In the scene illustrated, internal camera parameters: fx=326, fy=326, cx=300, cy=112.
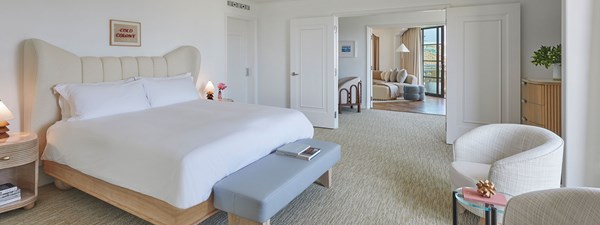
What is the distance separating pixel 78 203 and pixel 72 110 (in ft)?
2.82

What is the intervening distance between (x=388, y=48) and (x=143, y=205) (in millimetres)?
11028

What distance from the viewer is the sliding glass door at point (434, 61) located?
10016mm

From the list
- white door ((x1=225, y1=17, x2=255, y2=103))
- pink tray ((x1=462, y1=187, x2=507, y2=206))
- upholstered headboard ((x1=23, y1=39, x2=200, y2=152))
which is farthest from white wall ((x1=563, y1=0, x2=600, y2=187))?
white door ((x1=225, y1=17, x2=255, y2=103))

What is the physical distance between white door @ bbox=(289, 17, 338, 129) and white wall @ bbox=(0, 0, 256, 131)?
1.35 meters

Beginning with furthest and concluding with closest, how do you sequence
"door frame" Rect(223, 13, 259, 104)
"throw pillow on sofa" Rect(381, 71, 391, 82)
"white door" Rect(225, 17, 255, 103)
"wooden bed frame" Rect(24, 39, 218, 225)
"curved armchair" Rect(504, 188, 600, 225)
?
1. "throw pillow on sofa" Rect(381, 71, 391, 82)
2. "door frame" Rect(223, 13, 259, 104)
3. "white door" Rect(225, 17, 255, 103)
4. "wooden bed frame" Rect(24, 39, 218, 225)
5. "curved armchair" Rect(504, 188, 600, 225)

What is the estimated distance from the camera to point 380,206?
8.69 feet

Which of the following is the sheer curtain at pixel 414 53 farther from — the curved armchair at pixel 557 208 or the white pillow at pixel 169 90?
the curved armchair at pixel 557 208

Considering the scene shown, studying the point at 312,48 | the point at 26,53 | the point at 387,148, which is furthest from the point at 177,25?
the point at 387,148

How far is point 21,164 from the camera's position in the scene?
255 cm

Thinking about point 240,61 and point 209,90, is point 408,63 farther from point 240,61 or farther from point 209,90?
point 209,90

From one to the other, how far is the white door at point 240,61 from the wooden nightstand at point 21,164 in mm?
3220

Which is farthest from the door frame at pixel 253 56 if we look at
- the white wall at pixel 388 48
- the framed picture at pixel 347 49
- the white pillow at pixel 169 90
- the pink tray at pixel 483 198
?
the white wall at pixel 388 48

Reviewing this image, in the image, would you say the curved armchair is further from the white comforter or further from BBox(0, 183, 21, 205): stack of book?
BBox(0, 183, 21, 205): stack of book

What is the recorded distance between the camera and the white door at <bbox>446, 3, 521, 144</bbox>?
4.27 m
